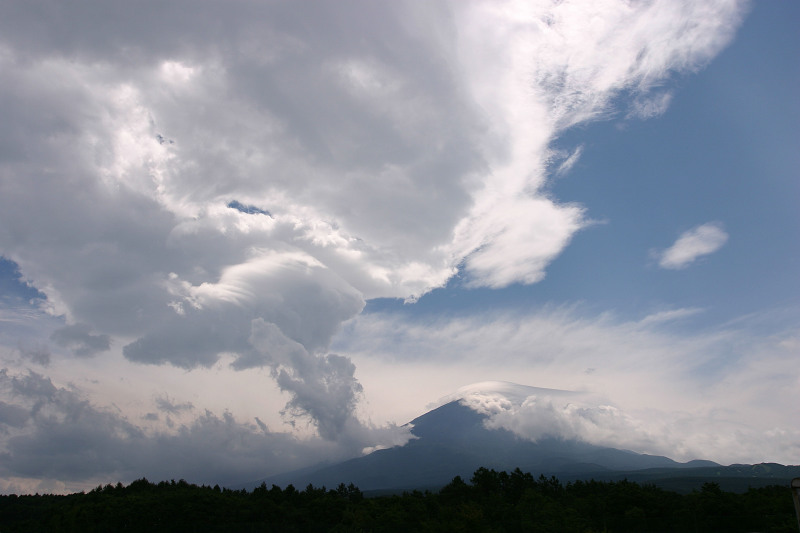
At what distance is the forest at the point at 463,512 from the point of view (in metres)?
36.1

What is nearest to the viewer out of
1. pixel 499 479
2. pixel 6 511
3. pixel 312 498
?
pixel 312 498

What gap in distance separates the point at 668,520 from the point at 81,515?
59526 millimetres

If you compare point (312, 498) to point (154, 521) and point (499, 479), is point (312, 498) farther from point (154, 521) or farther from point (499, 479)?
point (499, 479)

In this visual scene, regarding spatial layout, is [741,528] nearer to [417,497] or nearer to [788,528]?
[788,528]

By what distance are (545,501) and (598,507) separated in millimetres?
5642

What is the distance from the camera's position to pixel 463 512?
38.5 meters

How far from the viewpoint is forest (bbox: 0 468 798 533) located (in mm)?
36062

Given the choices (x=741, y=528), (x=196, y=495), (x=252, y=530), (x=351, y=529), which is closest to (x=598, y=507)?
(x=741, y=528)

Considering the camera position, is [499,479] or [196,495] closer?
[196,495]

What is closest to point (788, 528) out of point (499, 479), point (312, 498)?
point (499, 479)

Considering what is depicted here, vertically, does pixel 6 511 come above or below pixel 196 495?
below

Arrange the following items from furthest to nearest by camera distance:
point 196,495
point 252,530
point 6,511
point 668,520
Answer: point 6,511 < point 196,495 < point 252,530 < point 668,520

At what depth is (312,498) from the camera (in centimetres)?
6078

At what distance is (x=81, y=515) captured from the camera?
53.4 m
